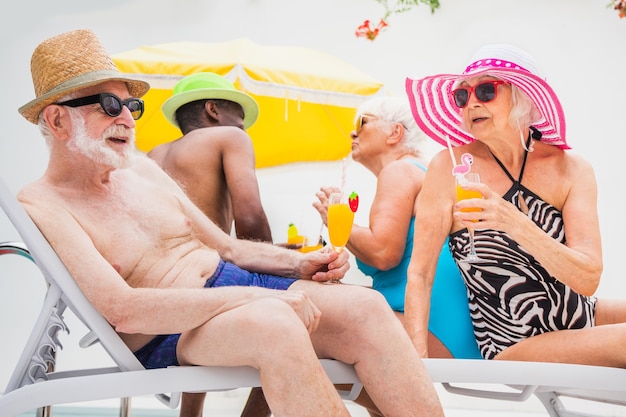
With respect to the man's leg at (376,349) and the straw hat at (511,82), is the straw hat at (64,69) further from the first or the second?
the straw hat at (511,82)

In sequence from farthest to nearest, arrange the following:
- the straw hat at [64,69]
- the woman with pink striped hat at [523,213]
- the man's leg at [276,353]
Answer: the woman with pink striped hat at [523,213] < the straw hat at [64,69] < the man's leg at [276,353]

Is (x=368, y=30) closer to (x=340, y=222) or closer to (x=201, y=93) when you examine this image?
(x=201, y=93)

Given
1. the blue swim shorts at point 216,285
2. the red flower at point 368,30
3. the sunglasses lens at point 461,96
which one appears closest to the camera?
the blue swim shorts at point 216,285

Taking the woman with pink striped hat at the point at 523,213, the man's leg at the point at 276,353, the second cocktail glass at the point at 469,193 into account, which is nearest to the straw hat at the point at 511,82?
the woman with pink striped hat at the point at 523,213

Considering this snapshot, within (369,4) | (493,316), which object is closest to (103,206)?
(493,316)

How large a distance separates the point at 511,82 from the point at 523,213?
508 mm

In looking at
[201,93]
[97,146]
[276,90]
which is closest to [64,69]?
[97,146]

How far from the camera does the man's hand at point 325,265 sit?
2.42 m

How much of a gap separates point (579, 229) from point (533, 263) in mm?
208

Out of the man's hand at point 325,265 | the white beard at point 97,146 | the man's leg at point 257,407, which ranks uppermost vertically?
the white beard at point 97,146

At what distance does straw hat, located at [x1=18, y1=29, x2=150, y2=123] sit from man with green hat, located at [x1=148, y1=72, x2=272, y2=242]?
1165mm

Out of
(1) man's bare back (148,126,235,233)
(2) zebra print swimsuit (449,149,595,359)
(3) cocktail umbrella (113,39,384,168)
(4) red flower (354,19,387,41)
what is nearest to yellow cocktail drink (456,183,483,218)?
(2) zebra print swimsuit (449,149,595,359)

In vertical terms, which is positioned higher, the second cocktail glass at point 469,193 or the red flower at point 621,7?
the red flower at point 621,7

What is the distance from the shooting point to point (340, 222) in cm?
276
